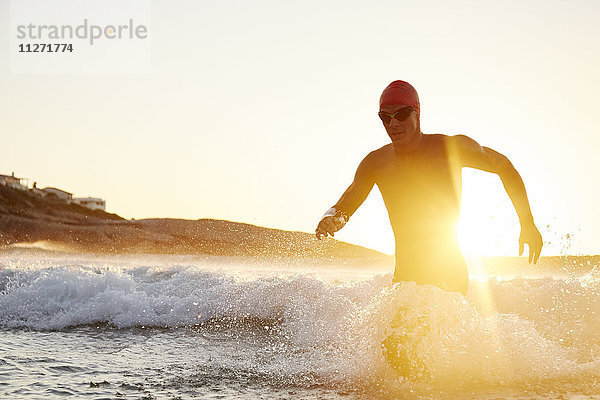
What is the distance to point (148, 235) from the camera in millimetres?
52219

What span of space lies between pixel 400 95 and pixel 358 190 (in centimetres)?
93

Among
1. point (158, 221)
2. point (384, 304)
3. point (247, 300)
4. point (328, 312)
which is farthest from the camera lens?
point (158, 221)

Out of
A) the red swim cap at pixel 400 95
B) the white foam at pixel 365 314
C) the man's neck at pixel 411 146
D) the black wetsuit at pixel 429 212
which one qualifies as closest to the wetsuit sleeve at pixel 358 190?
the black wetsuit at pixel 429 212

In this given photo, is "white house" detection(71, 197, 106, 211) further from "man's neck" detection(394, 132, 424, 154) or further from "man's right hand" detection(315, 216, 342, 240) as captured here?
"man's neck" detection(394, 132, 424, 154)

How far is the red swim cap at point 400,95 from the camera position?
4059mm

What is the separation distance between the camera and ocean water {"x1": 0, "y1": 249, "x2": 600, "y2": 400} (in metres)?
4.02

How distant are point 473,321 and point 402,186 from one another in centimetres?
125

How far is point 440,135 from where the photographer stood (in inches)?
169

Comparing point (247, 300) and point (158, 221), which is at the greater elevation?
point (158, 221)

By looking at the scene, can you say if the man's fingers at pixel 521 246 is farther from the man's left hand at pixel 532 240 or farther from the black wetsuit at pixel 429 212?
the black wetsuit at pixel 429 212

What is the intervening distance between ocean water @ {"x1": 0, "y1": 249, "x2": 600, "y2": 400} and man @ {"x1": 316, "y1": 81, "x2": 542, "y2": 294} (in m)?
0.22

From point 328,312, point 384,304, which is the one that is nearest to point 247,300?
point 328,312

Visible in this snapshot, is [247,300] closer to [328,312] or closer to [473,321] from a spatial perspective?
[328,312]

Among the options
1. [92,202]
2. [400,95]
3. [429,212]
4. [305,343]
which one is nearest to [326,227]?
[429,212]
